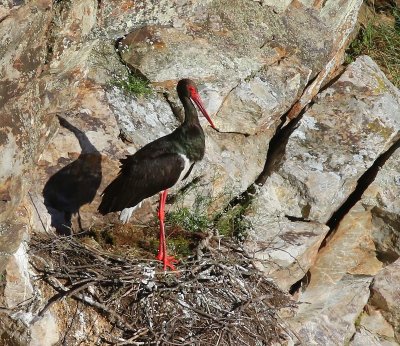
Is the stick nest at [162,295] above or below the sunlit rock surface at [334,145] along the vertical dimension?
below

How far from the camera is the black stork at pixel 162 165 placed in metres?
7.50

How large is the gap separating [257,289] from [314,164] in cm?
123

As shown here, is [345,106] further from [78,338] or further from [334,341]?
[78,338]

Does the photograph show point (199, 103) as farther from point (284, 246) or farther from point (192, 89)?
point (284, 246)

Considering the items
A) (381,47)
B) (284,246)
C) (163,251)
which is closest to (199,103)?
(163,251)

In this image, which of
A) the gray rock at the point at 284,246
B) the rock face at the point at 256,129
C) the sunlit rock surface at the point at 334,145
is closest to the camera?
the rock face at the point at 256,129

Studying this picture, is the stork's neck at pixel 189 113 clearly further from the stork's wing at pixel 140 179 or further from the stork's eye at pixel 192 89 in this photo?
the stork's wing at pixel 140 179

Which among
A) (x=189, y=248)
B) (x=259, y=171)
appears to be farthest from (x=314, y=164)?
(x=189, y=248)

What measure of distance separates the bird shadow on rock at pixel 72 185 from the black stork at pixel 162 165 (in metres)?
0.22

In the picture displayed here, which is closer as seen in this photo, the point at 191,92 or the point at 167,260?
the point at 167,260

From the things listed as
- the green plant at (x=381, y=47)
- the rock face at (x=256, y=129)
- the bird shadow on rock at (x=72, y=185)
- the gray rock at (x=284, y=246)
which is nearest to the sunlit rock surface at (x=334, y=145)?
the rock face at (x=256, y=129)

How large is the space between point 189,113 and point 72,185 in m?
1.01

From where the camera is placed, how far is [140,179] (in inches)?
295

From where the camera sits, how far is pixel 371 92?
867 cm
